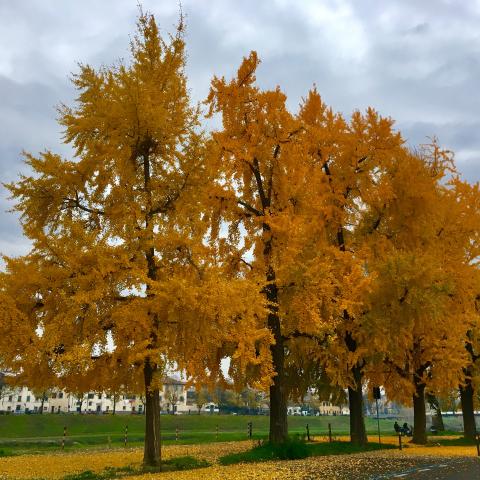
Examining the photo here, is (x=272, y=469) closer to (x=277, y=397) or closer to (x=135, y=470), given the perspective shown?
(x=135, y=470)

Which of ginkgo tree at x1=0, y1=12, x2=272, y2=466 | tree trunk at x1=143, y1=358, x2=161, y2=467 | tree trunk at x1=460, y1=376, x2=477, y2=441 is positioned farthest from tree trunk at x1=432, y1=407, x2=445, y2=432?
tree trunk at x1=143, y1=358, x2=161, y2=467

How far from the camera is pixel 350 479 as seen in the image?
8586 millimetres

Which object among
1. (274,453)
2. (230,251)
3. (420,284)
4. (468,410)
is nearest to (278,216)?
(230,251)

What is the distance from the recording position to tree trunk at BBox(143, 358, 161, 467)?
10602mm

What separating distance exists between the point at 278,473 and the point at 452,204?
44.1 ft

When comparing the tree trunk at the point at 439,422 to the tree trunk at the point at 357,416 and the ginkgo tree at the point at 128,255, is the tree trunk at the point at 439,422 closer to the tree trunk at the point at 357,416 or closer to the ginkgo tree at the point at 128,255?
the tree trunk at the point at 357,416

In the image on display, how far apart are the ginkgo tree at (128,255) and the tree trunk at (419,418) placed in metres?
11.0

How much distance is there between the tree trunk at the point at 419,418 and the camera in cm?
1984

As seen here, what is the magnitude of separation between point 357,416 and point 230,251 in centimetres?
738

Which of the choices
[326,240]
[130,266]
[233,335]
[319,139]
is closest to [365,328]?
[326,240]

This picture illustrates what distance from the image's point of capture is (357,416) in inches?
640

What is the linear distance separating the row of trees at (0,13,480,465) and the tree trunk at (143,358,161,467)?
38mm

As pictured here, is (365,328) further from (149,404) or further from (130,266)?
(130,266)

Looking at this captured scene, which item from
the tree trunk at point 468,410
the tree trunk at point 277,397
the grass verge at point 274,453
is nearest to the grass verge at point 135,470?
the grass verge at point 274,453
